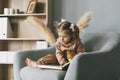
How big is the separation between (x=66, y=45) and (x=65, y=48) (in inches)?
1.4

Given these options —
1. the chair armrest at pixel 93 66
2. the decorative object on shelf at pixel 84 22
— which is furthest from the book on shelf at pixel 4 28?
the chair armrest at pixel 93 66

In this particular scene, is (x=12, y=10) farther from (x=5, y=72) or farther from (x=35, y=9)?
(x=5, y=72)

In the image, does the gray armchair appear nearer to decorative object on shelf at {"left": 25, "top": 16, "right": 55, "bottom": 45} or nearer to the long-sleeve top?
the long-sleeve top

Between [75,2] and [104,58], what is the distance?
130 cm

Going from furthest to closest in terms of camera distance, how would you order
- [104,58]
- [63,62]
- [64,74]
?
1. [63,62]
2. [104,58]
3. [64,74]

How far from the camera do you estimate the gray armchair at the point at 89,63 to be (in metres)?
2.39

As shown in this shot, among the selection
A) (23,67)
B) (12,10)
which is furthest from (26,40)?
(23,67)

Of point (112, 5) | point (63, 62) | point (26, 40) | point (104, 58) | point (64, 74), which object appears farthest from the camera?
point (26, 40)

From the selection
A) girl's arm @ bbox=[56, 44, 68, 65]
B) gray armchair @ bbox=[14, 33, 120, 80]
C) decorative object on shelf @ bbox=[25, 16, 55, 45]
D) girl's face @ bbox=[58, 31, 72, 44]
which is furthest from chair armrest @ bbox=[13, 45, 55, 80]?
decorative object on shelf @ bbox=[25, 16, 55, 45]

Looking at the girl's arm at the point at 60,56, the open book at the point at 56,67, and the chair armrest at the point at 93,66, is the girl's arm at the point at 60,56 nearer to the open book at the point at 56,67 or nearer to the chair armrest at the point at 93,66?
the open book at the point at 56,67

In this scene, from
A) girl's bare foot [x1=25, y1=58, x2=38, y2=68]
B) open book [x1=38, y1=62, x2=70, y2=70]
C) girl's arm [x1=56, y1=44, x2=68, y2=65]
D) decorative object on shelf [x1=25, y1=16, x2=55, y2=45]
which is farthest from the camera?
decorative object on shelf [x1=25, y1=16, x2=55, y2=45]

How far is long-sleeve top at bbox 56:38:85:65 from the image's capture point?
2838 millimetres

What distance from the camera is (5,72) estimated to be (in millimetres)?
4188

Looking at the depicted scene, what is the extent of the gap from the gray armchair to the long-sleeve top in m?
0.11
